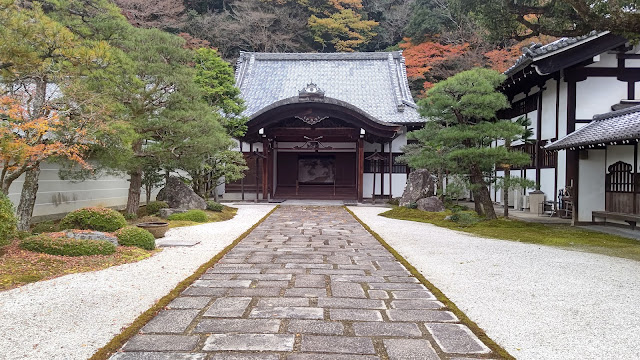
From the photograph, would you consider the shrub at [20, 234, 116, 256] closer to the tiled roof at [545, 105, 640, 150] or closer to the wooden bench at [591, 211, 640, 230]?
the tiled roof at [545, 105, 640, 150]

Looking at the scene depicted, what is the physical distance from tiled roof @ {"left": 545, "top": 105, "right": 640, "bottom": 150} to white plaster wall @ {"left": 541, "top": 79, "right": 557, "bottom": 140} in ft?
4.23

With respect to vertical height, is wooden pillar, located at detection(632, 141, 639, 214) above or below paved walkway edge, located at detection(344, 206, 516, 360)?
above

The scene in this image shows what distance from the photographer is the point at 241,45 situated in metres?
30.1

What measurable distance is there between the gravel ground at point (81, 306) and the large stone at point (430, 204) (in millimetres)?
8850

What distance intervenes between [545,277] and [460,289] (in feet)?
4.95

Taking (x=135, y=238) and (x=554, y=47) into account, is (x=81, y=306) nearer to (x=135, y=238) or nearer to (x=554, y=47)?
(x=135, y=238)

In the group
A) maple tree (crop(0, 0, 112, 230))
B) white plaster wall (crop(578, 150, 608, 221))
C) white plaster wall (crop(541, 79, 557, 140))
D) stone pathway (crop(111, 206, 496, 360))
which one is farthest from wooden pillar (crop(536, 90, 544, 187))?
maple tree (crop(0, 0, 112, 230))

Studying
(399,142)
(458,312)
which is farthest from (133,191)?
(399,142)

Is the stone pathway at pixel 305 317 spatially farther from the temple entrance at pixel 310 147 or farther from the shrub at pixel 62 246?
the temple entrance at pixel 310 147

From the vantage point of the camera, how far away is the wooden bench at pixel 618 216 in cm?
974

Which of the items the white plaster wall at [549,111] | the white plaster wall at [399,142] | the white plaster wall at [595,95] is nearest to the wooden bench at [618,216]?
the white plaster wall at [549,111]

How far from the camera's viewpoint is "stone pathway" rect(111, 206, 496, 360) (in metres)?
3.20

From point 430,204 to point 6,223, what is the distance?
1146 centimetres

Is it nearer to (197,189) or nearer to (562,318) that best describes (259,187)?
(197,189)
